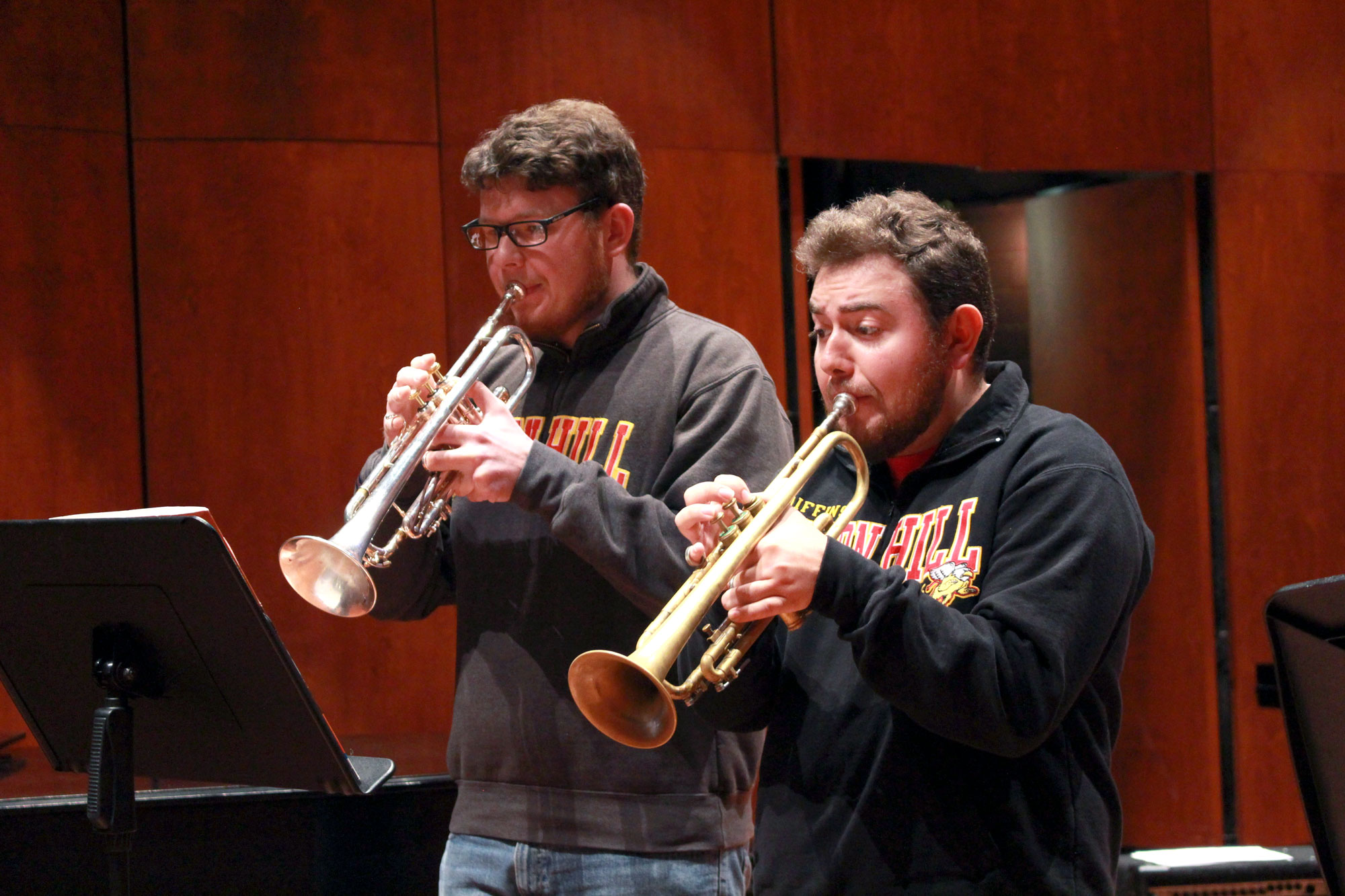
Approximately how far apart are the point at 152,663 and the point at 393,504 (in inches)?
18.7

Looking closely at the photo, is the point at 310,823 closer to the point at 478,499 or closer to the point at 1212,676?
the point at 478,499

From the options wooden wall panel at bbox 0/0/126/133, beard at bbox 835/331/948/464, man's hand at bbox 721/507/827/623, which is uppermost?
wooden wall panel at bbox 0/0/126/133

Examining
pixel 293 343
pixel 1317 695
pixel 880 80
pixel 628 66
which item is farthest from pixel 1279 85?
pixel 1317 695

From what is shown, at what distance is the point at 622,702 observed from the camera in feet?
5.33

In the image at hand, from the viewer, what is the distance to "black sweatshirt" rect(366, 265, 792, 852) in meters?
1.92

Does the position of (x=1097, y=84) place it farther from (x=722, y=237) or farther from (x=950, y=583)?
(x=950, y=583)

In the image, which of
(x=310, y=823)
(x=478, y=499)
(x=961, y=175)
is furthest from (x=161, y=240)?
(x=961, y=175)

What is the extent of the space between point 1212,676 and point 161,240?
3874 millimetres

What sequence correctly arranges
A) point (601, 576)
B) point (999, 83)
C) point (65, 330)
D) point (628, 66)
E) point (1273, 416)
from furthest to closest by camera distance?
point (1273, 416) → point (999, 83) → point (628, 66) → point (65, 330) → point (601, 576)

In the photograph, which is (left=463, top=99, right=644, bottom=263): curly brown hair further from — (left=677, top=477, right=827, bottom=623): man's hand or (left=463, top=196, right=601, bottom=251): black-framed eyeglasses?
(left=677, top=477, right=827, bottom=623): man's hand

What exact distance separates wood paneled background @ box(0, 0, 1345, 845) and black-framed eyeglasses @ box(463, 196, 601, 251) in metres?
1.66

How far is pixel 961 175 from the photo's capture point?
15.3ft

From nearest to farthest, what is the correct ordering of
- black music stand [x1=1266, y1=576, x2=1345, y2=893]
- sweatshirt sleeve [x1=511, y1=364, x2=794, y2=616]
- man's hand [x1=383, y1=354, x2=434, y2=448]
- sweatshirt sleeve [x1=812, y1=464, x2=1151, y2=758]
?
black music stand [x1=1266, y1=576, x2=1345, y2=893]
sweatshirt sleeve [x1=812, y1=464, x2=1151, y2=758]
sweatshirt sleeve [x1=511, y1=364, x2=794, y2=616]
man's hand [x1=383, y1=354, x2=434, y2=448]

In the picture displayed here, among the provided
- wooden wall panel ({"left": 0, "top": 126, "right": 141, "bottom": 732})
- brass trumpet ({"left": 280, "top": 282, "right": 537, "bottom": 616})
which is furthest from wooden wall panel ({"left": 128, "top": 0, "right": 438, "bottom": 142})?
brass trumpet ({"left": 280, "top": 282, "right": 537, "bottom": 616})
